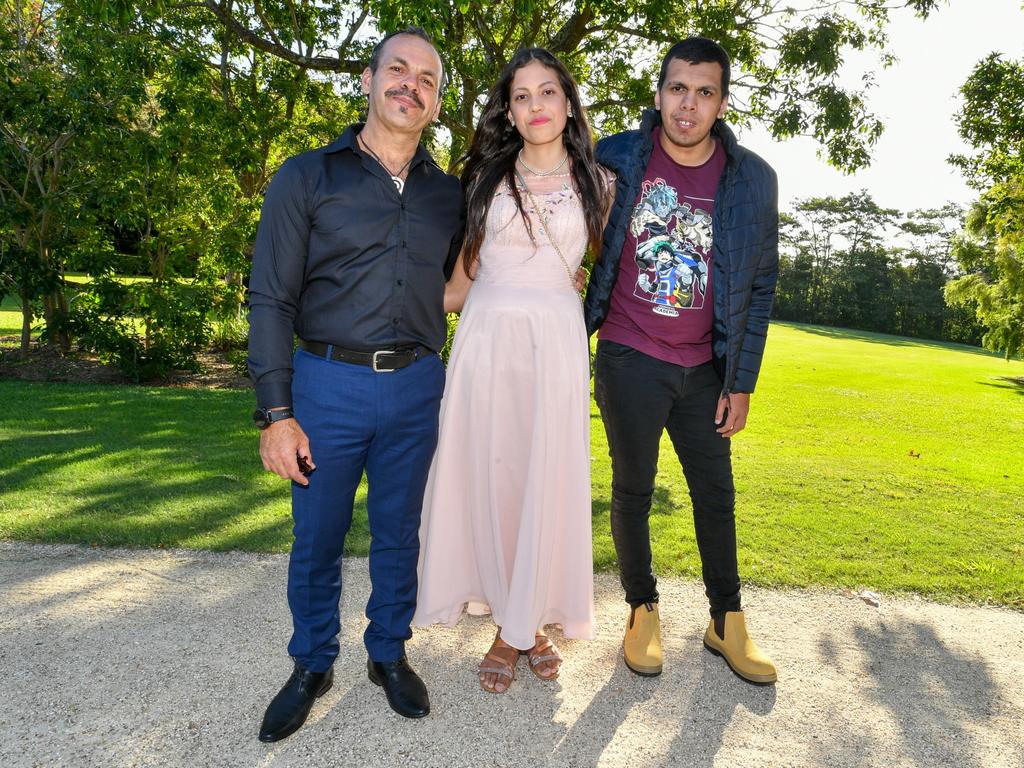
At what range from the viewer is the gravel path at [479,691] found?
265 cm

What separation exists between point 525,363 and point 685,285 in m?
0.77

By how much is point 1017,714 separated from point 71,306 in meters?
13.0

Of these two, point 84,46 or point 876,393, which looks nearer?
point 84,46

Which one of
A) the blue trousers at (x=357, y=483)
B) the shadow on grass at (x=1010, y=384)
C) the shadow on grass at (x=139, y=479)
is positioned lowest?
the shadow on grass at (x=1010, y=384)

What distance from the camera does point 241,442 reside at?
7.83m

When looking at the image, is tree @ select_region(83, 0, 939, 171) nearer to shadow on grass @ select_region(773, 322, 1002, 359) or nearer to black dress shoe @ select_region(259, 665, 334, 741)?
black dress shoe @ select_region(259, 665, 334, 741)

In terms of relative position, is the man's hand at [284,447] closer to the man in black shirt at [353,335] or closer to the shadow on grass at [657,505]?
the man in black shirt at [353,335]

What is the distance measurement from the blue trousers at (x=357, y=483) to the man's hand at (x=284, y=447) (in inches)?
4.2

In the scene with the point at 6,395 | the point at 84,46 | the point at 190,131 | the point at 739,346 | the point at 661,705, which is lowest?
the point at 6,395

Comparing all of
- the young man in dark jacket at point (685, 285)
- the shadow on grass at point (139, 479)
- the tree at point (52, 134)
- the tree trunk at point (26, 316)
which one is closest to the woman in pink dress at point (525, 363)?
the young man in dark jacket at point (685, 285)

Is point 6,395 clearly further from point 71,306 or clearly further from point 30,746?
point 30,746

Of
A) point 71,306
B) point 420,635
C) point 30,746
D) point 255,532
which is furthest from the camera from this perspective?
point 71,306

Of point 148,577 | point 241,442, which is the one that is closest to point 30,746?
point 148,577

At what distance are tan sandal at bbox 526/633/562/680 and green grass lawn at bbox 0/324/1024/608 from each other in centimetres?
134
